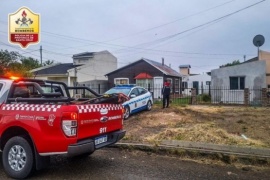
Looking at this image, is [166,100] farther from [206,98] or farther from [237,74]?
[237,74]

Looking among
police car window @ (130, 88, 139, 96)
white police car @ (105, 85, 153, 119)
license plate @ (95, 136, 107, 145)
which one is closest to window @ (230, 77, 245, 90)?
white police car @ (105, 85, 153, 119)

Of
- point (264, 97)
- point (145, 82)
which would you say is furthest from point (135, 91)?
point (145, 82)

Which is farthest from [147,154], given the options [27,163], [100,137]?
[27,163]

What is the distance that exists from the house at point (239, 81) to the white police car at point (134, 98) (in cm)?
941

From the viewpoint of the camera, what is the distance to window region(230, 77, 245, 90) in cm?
2166

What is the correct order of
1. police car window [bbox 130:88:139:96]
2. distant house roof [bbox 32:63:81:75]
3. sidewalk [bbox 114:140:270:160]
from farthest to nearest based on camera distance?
1. distant house roof [bbox 32:63:81:75]
2. police car window [bbox 130:88:139:96]
3. sidewalk [bbox 114:140:270:160]

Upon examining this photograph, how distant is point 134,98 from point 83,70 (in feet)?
87.9

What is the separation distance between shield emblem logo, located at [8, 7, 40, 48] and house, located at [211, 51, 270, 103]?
13870 mm

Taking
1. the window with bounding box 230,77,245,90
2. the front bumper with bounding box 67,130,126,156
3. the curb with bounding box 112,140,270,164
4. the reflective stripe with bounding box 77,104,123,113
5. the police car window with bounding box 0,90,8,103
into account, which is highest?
the window with bounding box 230,77,245,90

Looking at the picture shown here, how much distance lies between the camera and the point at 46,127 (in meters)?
4.66

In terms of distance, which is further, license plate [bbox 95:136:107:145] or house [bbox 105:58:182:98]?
house [bbox 105:58:182:98]

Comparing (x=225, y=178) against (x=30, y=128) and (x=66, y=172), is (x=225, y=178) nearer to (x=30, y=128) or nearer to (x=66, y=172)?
(x=66, y=172)

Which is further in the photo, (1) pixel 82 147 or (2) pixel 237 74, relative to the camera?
(2) pixel 237 74

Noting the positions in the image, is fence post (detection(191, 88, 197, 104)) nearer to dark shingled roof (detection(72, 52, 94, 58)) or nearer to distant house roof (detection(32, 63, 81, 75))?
distant house roof (detection(32, 63, 81, 75))
